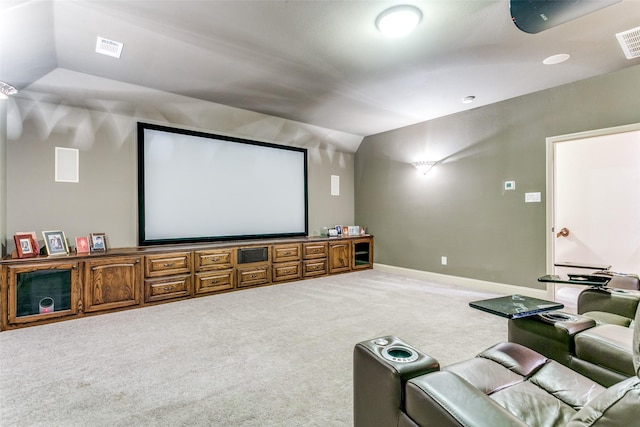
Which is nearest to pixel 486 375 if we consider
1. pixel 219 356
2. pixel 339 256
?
pixel 219 356

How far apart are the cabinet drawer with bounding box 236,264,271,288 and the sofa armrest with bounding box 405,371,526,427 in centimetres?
385

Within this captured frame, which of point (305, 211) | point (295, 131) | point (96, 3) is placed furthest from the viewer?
point (305, 211)

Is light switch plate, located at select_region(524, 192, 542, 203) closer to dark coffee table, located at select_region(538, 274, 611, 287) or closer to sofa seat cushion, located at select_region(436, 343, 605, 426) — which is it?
dark coffee table, located at select_region(538, 274, 611, 287)

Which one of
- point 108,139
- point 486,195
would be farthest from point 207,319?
point 486,195

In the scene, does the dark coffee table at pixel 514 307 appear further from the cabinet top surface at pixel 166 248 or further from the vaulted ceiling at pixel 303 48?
the cabinet top surface at pixel 166 248

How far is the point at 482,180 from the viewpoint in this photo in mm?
4613

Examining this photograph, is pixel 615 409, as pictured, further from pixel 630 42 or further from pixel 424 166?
pixel 424 166

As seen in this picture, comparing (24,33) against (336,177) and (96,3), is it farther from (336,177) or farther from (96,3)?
(336,177)

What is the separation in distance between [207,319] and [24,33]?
9.48 ft

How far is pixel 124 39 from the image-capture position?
8.79 ft

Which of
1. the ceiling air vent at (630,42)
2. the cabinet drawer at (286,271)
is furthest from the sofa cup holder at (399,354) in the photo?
the cabinet drawer at (286,271)

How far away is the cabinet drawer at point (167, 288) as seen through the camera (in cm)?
383

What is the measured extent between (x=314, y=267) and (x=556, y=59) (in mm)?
4158

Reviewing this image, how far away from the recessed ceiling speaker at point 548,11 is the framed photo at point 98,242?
15.0ft
